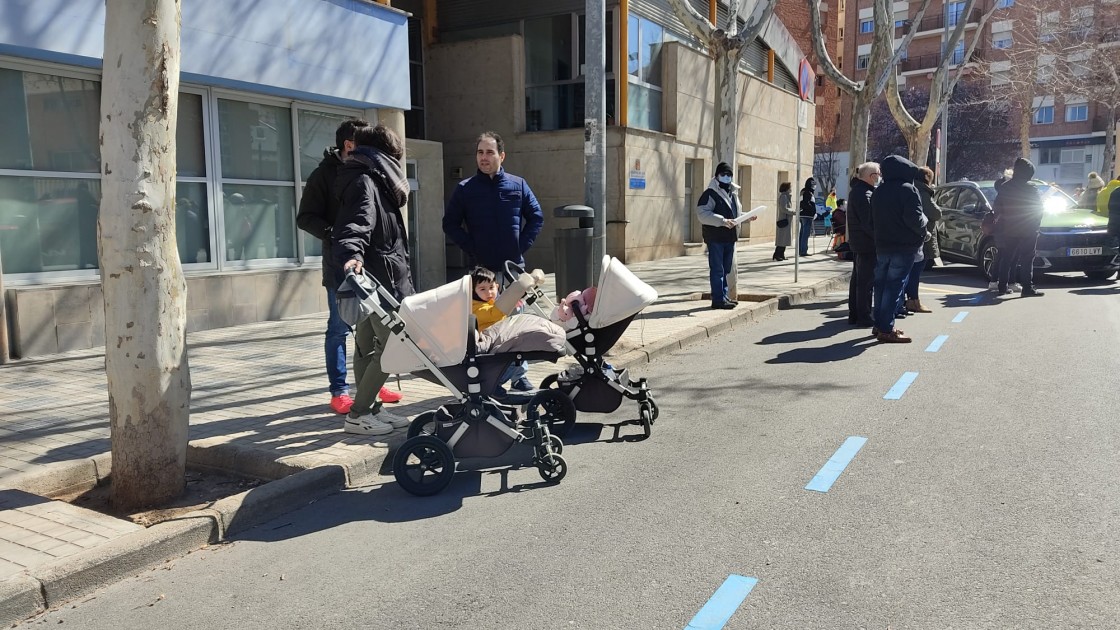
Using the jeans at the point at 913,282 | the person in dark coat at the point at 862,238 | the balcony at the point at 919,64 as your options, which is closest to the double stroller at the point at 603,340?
the person in dark coat at the point at 862,238

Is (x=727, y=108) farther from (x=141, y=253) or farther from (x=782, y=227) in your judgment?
(x=141, y=253)

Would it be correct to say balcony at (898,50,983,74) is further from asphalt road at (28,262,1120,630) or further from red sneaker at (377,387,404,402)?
red sneaker at (377,387,404,402)

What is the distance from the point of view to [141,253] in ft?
14.1

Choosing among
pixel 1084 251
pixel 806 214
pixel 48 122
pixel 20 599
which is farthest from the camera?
pixel 806 214

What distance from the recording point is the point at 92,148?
942cm

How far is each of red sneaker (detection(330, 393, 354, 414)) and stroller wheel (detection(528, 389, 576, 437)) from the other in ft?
4.77

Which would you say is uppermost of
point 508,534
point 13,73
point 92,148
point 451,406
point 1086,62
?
point 1086,62

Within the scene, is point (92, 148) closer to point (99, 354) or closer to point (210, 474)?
point (99, 354)

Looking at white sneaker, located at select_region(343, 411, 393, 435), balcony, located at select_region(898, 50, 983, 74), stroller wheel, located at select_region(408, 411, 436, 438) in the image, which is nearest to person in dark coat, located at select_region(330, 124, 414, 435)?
white sneaker, located at select_region(343, 411, 393, 435)

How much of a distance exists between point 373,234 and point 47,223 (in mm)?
5417

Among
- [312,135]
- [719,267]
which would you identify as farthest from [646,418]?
[312,135]

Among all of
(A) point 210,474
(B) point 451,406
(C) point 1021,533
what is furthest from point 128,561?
(C) point 1021,533

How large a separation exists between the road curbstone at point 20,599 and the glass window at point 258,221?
8.05 meters

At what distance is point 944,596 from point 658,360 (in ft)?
17.9
